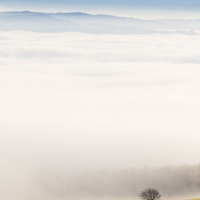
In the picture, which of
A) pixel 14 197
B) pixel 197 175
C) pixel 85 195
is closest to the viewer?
pixel 14 197

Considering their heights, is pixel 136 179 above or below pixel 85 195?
above

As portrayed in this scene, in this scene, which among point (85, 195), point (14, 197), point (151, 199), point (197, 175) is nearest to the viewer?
point (151, 199)

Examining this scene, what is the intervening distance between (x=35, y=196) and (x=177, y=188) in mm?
46379

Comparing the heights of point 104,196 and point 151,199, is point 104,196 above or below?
above

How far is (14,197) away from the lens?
545 feet

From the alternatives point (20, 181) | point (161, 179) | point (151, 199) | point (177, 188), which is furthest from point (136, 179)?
point (151, 199)

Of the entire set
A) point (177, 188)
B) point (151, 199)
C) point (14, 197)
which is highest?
point (177, 188)

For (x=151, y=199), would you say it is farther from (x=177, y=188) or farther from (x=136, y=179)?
(x=136, y=179)

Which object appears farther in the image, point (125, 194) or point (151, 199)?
point (125, 194)

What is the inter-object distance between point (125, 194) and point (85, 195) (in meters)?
12.9

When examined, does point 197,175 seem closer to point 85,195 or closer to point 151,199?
point 85,195

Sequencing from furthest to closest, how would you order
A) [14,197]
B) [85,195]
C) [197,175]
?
[197,175] < [85,195] < [14,197]

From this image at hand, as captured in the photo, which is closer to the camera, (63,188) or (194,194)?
(194,194)

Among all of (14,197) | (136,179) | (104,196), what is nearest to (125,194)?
(104,196)
